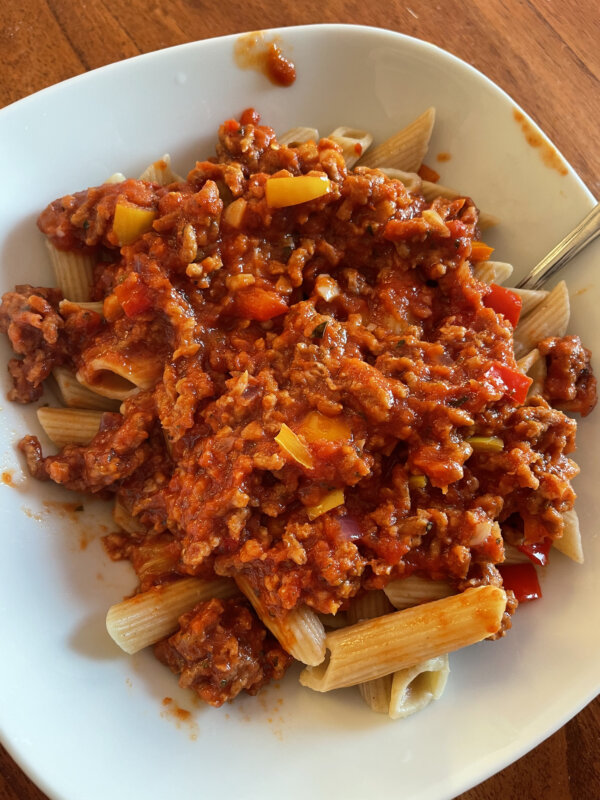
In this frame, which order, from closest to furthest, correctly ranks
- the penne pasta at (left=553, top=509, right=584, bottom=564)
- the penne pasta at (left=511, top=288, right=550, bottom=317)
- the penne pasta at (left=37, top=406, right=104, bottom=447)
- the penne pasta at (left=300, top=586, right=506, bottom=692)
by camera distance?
the penne pasta at (left=300, top=586, right=506, bottom=692) < the penne pasta at (left=553, top=509, right=584, bottom=564) < the penne pasta at (left=37, top=406, right=104, bottom=447) < the penne pasta at (left=511, top=288, right=550, bottom=317)

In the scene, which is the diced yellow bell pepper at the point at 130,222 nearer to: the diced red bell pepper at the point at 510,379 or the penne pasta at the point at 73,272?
the penne pasta at the point at 73,272

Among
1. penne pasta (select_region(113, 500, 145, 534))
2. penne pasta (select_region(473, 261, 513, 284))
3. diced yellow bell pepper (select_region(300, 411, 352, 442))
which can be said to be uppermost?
penne pasta (select_region(473, 261, 513, 284))

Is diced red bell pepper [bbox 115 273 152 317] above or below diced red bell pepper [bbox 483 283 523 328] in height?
below

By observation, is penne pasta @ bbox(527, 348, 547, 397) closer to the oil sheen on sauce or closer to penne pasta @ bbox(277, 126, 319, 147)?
penne pasta @ bbox(277, 126, 319, 147)

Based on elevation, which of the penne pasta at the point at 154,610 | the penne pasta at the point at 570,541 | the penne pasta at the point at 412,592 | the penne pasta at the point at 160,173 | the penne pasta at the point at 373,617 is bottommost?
the penne pasta at the point at 154,610

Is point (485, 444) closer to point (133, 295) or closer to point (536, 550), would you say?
point (536, 550)

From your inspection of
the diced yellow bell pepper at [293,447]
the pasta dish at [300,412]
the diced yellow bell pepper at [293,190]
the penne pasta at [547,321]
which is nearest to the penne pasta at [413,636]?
the pasta dish at [300,412]

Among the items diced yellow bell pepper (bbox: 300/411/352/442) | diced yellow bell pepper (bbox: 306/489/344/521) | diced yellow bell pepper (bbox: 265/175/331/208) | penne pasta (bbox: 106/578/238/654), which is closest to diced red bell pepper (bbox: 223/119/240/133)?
diced yellow bell pepper (bbox: 265/175/331/208)

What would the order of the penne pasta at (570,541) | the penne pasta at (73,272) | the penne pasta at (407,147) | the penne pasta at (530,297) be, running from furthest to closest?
1. the penne pasta at (407,147)
2. the penne pasta at (530,297)
3. the penne pasta at (73,272)
4. the penne pasta at (570,541)
